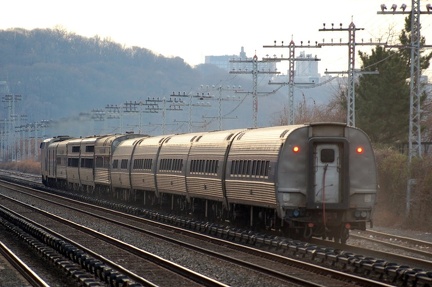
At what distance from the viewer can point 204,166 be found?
34469 millimetres

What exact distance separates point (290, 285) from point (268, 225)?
32.0ft

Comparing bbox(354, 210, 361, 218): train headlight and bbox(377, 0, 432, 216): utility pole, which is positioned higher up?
→ bbox(377, 0, 432, 216): utility pole

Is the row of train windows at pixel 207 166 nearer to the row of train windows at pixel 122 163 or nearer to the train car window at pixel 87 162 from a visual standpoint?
the row of train windows at pixel 122 163

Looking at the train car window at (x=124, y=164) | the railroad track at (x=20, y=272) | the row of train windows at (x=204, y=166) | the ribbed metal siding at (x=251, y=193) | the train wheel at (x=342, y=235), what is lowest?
the railroad track at (x=20, y=272)

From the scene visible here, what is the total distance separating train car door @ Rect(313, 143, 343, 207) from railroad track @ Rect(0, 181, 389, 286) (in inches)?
96.1

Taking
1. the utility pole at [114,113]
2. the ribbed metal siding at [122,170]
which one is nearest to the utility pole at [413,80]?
the ribbed metal siding at [122,170]

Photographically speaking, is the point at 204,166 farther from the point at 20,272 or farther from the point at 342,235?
the point at 20,272

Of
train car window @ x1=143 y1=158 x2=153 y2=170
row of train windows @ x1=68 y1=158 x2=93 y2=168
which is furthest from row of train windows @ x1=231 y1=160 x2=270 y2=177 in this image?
row of train windows @ x1=68 y1=158 x2=93 y2=168

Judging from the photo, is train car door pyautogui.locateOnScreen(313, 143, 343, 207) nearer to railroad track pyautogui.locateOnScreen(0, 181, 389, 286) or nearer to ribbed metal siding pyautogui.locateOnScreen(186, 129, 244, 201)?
railroad track pyautogui.locateOnScreen(0, 181, 389, 286)

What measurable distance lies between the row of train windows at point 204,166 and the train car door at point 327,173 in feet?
23.5

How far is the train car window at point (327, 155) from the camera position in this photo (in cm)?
2603

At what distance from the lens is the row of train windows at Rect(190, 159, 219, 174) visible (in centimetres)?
3298

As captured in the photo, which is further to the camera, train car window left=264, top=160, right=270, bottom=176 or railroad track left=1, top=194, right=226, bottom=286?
train car window left=264, top=160, right=270, bottom=176

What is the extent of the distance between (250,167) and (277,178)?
9.51 feet
